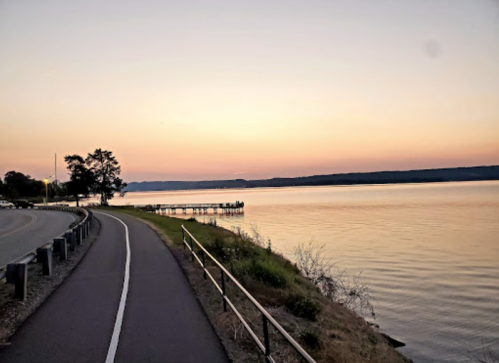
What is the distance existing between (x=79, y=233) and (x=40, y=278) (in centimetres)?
820

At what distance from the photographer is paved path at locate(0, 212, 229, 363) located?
670 cm

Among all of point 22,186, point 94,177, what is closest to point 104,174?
point 94,177

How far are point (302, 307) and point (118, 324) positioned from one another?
5.14m

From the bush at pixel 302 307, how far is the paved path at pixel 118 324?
2.79m

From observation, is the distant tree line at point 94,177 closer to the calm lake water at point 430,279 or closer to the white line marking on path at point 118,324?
the calm lake water at point 430,279

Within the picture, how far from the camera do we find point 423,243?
32969mm

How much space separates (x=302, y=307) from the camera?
37.2 ft

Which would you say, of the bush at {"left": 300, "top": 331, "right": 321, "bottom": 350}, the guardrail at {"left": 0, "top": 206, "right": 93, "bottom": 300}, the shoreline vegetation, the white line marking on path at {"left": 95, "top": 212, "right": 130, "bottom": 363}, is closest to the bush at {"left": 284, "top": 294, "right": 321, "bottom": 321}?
the shoreline vegetation

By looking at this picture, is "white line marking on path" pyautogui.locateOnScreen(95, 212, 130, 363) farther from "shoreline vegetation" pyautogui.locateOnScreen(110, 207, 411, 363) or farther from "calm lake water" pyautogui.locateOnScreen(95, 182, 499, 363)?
"calm lake water" pyautogui.locateOnScreen(95, 182, 499, 363)

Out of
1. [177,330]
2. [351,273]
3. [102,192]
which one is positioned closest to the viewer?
[177,330]

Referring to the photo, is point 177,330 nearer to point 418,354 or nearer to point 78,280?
point 78,280

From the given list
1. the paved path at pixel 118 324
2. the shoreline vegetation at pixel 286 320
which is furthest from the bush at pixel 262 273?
the paved path at pixel 118 324

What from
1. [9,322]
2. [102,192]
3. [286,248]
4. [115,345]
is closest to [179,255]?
[9,322]

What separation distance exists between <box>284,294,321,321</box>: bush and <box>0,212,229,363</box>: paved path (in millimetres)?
2790
